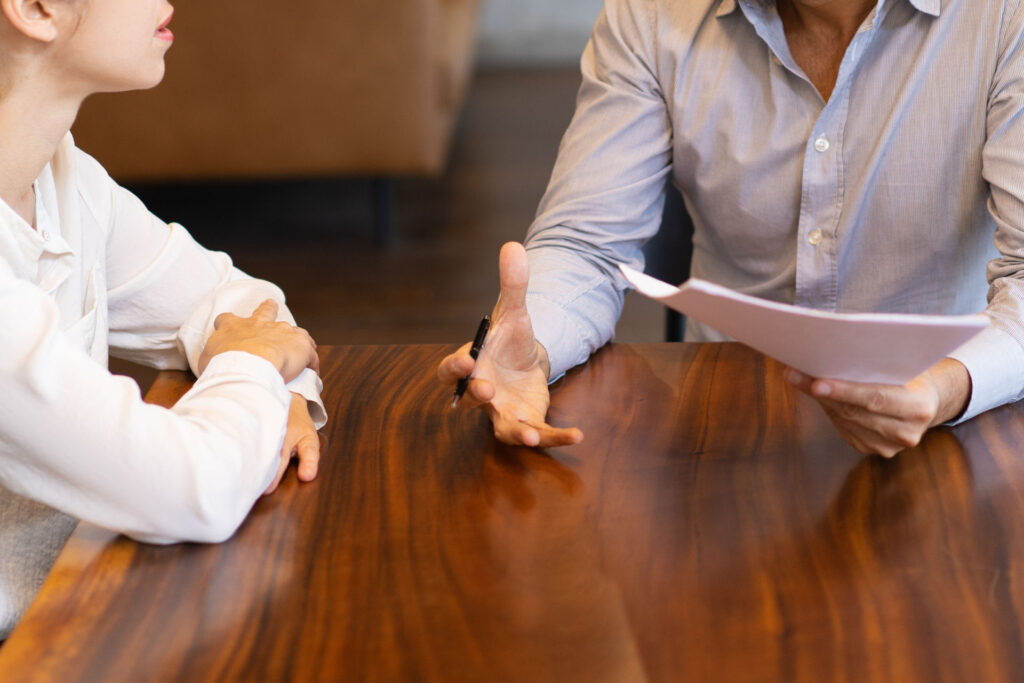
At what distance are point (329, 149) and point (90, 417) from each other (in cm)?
224

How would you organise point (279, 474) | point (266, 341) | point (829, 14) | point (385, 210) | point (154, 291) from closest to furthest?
point (279, 474), point (266, 341), point (154, 291), point (829, 14), point (385, 210)

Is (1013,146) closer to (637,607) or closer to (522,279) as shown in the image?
(522,279)

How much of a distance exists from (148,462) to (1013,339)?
0.68 metres

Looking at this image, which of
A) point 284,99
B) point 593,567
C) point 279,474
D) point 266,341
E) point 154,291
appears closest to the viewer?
point 593,567

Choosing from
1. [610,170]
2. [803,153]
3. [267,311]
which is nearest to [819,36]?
[803,153]

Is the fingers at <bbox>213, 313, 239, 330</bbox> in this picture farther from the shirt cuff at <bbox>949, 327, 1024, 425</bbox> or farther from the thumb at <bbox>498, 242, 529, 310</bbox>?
the shirt cuff at <bbox>949, 327, 1024, 425</bbox>

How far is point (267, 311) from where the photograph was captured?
928 millimetres

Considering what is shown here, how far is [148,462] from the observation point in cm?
66

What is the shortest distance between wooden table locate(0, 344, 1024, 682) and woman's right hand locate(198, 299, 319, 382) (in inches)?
2.6

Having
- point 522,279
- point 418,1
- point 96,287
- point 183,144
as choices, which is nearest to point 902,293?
point 522,279

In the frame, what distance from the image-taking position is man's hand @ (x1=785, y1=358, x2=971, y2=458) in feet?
2.35

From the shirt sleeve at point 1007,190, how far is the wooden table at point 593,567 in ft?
0.27

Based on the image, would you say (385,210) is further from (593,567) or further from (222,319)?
(593,567)

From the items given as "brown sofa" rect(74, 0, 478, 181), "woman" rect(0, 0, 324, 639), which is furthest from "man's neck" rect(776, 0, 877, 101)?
"brown sofa" rect(74, 0, 478, 181)
